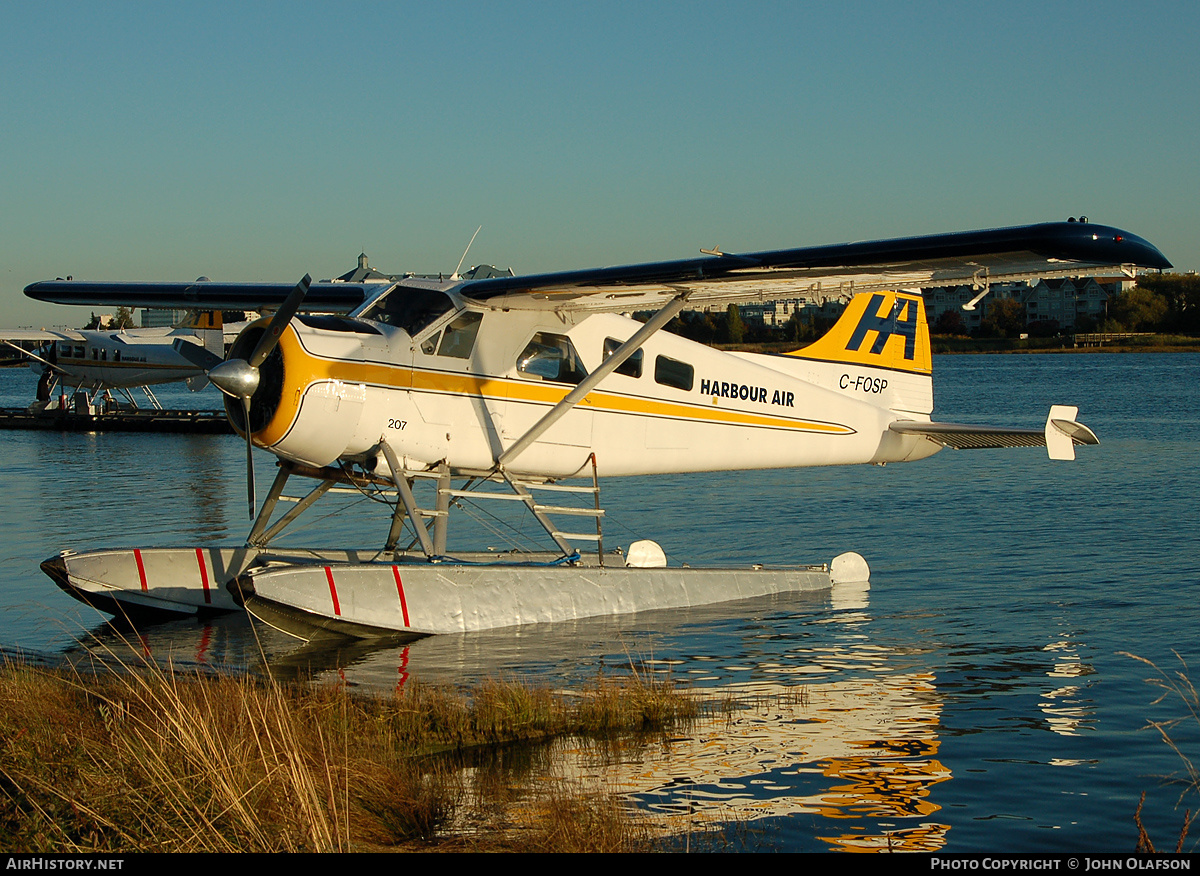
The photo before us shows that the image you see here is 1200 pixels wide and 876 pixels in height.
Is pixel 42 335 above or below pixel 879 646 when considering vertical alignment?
above

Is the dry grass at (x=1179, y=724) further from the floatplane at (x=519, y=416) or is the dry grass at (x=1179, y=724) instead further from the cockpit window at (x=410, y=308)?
the cockpit window at (x=410, y=308)

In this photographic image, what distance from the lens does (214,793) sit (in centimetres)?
416

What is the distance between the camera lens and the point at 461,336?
31.4ft

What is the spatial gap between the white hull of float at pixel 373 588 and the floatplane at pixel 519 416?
17 mm

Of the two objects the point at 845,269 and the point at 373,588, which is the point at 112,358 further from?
the point at 845,269

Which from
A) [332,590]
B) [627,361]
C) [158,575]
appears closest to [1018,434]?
[627,361]

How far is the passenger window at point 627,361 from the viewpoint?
34.3 feet

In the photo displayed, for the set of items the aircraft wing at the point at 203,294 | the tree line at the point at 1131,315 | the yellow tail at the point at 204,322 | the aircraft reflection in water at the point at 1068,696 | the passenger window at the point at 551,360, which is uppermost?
the tree line at the point at 1131,315

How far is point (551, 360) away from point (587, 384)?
537 millimetres

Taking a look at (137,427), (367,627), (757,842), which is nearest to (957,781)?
(757,842)

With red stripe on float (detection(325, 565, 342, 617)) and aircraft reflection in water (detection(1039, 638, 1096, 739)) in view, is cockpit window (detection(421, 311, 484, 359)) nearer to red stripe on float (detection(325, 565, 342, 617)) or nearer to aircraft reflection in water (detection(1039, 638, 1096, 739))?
red stripe on float (detection(325, 565, 342, 617))

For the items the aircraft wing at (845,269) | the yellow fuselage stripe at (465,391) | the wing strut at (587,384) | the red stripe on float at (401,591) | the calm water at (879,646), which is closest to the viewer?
the calm water at (879,646)

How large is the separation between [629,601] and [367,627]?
2.40 metres

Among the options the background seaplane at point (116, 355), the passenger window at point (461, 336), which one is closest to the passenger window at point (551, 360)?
the passenger window at point (461, 336)
